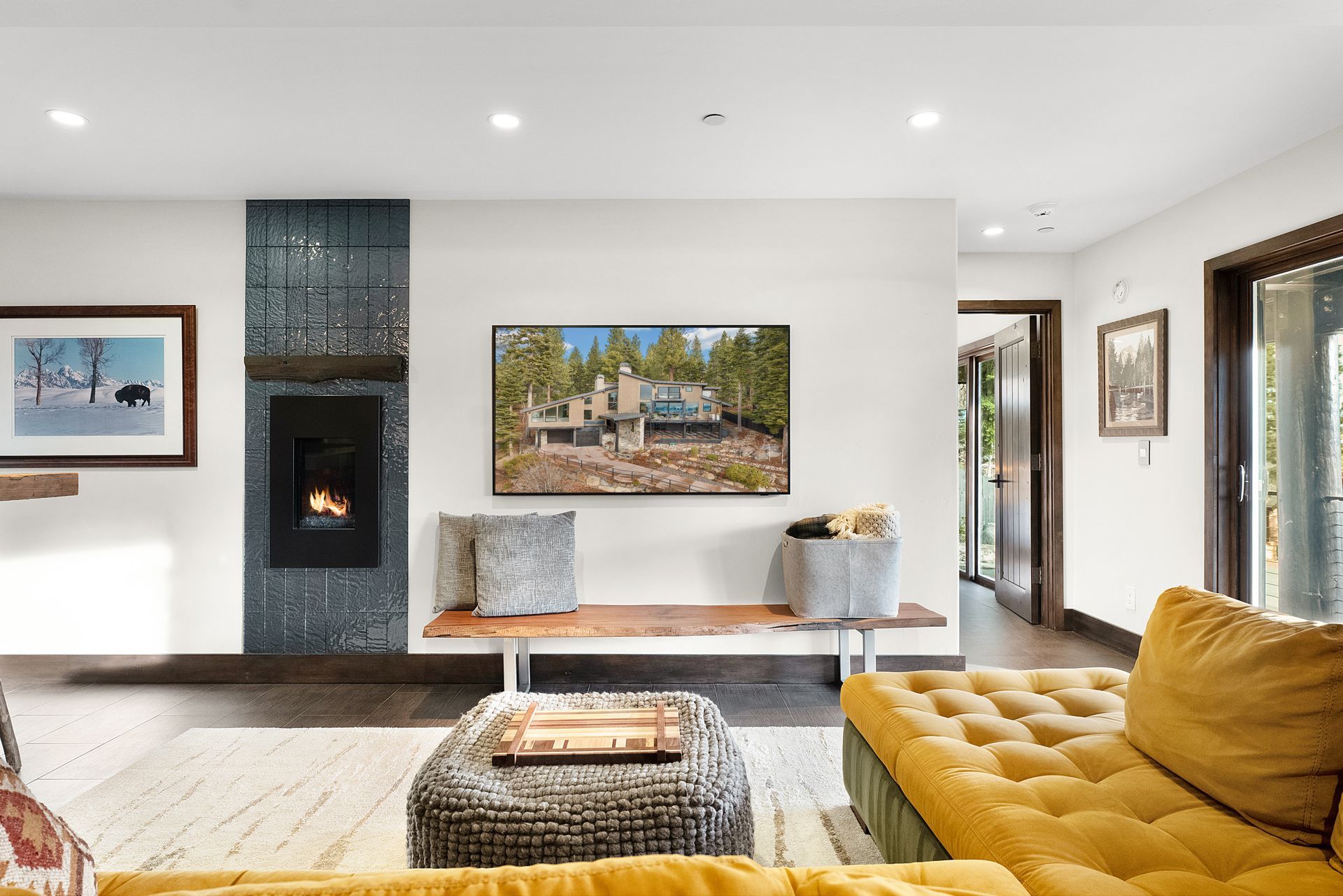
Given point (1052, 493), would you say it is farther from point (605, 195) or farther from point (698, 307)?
point (605, 195)

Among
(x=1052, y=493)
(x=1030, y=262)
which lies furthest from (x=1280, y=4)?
(x=1052, y=493)

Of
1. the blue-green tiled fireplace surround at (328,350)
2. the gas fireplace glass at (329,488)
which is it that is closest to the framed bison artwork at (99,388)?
the blue-green tiled fireplace surround at (328,350)

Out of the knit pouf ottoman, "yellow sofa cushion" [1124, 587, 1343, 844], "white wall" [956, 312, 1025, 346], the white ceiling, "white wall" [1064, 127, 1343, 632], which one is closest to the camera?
"yellow sofa cushion" [1124, 587, 1343, 844]

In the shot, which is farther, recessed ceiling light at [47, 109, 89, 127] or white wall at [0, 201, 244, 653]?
white wall at [0, 201, 244, 653]

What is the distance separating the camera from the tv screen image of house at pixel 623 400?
371 cm

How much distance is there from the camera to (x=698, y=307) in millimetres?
3727

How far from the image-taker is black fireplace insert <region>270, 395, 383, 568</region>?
370 cm

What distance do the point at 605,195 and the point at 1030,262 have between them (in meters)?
2.84

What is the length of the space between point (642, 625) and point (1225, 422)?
119 inches

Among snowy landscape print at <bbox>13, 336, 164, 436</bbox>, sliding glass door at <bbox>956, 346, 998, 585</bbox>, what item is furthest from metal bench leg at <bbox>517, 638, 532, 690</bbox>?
sliding glass door at <bbox>956, 346, 998, 585</bbox>

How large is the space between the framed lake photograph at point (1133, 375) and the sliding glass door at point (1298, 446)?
0.45 metres

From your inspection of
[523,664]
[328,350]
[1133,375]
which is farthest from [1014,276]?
[328,350]

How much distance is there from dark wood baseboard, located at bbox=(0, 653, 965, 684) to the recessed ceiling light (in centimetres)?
248

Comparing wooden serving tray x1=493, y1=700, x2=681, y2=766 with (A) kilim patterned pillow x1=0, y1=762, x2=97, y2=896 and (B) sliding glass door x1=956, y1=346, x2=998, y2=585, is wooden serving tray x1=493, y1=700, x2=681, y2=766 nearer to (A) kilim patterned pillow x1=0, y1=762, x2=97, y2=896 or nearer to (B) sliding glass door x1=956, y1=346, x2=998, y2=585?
(A) kilim patterned pillow x1=0, y1=762, x2=97, y2=896
